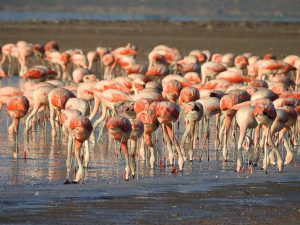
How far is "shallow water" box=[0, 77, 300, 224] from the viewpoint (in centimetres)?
1105

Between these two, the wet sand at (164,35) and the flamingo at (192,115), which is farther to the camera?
the wet sand at (164,35)

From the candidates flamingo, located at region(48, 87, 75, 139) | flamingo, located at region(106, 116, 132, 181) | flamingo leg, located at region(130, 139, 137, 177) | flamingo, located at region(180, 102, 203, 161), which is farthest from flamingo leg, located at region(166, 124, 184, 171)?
flamingo, located at region(48, 87, 75, 139)

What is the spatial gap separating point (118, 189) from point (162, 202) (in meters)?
0.98

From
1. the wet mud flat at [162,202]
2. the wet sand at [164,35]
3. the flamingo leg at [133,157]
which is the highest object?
the wet sand at [164,35]

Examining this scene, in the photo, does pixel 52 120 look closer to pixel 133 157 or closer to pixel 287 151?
pixel 133 157

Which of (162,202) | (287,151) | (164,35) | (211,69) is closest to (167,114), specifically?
(287,151)

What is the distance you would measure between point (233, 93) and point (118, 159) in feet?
6.63

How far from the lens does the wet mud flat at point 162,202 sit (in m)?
10.9

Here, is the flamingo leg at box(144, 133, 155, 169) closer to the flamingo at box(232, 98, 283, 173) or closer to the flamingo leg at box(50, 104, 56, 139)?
the flamingo at box(232, 98, 283, 173)

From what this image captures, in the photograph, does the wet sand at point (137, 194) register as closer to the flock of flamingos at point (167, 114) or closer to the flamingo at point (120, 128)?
the flock of flamingos at point (167, 114)

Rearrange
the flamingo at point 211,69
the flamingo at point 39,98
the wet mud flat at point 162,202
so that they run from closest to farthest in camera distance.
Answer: the wet mud flat at point 162,202 < the flamingo at point 39,98 < the flamingo at point 211,69

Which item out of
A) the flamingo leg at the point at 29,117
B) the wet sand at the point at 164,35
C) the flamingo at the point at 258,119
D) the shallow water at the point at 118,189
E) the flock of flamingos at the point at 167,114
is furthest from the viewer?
the wet sand at the point at 164,35

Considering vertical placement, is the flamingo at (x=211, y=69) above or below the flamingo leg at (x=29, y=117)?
above

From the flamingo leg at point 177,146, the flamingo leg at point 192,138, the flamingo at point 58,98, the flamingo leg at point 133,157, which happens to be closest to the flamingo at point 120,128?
the flamingo leg at point 133,157
